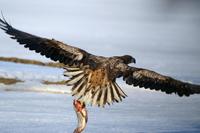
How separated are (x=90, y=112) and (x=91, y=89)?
2580mm

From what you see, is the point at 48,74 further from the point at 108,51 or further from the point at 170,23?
the point at 170,23

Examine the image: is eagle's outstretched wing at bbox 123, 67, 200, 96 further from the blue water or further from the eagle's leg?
the blue water

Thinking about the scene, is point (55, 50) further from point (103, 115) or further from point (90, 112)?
point (90, 112)

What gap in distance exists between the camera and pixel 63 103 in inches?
437

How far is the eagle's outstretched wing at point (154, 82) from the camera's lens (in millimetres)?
8242

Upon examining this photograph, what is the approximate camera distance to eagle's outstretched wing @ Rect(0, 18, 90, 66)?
7957 mm

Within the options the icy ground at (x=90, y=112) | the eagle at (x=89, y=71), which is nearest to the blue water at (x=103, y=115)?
the icy ground at (x=90, y=112)

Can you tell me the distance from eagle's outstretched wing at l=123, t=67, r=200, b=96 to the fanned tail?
12.8 inches

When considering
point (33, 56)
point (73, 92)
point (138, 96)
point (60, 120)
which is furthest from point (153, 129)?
point (33, 56)

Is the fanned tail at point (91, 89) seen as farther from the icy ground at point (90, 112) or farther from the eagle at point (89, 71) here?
the icy ground at point (90, 112)

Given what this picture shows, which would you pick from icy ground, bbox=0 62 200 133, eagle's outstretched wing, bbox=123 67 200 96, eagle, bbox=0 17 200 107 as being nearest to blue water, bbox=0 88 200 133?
icy ground, bbox=0 62 200 133

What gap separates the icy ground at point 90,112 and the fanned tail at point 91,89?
95cm

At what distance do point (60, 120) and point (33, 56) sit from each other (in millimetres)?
5802

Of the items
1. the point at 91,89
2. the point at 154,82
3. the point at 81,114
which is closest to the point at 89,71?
the point at 91,89
